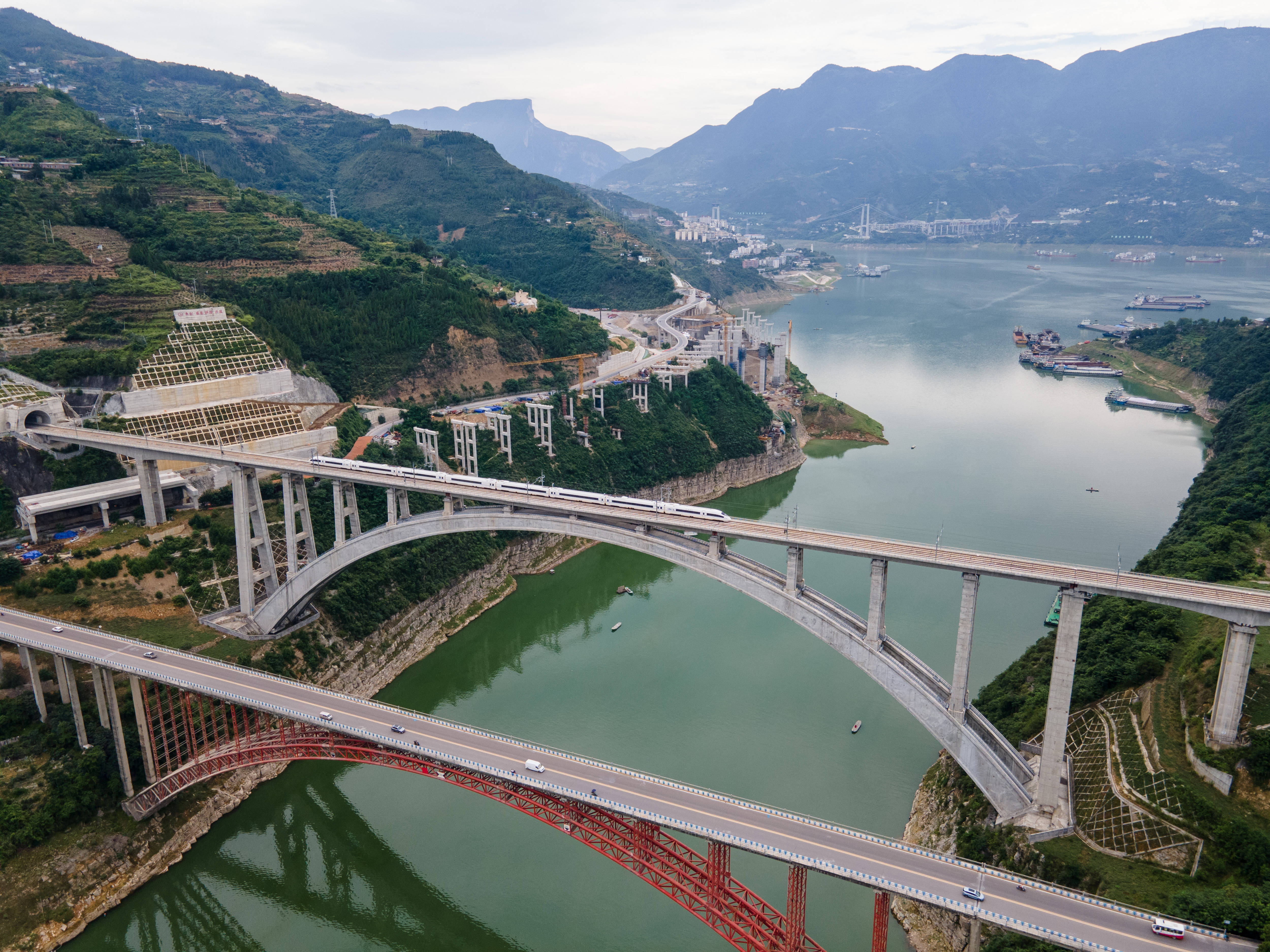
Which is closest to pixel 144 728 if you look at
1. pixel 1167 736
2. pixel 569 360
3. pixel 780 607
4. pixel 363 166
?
pixel 780 607

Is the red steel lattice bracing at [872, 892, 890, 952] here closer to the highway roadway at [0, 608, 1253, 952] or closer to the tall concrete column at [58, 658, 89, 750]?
the highway roadway at [0, 608, 1253, 952]

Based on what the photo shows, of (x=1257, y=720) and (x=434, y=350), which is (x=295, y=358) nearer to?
(x=434, y=350)

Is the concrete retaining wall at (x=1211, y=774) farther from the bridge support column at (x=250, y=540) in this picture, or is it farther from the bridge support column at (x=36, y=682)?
the bridge support column at (x=36, y=682)

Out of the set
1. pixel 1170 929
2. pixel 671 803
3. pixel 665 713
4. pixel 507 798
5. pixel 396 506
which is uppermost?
pixel 396 506

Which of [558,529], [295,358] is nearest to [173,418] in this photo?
[295,358]

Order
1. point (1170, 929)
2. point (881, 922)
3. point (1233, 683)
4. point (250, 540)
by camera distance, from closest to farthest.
A: point (1170, 929) < point (881, 922) < point (1233, 683) < point (250, 540)

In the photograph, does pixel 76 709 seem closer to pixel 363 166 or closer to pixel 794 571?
pixel 794 571
